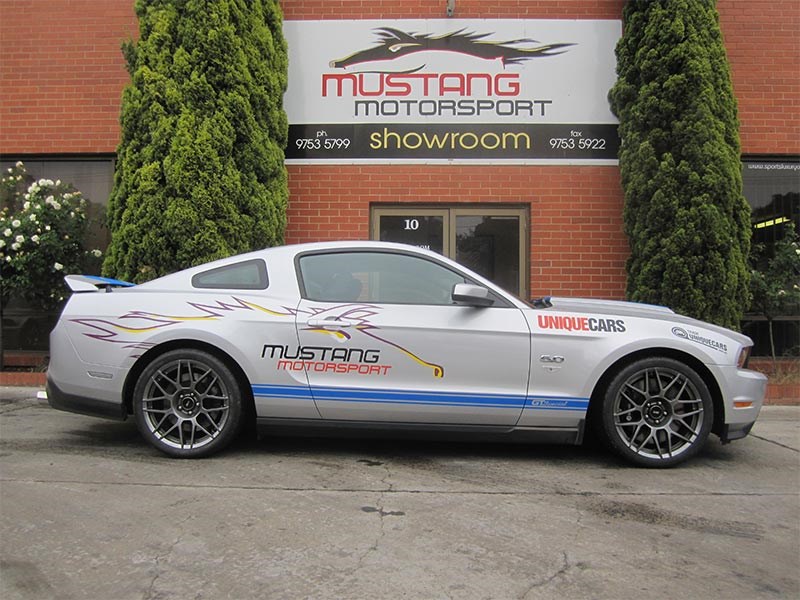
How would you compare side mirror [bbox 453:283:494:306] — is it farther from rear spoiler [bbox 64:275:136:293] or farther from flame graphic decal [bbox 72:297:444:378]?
rear spoiler [bbox 64:275:136:293]

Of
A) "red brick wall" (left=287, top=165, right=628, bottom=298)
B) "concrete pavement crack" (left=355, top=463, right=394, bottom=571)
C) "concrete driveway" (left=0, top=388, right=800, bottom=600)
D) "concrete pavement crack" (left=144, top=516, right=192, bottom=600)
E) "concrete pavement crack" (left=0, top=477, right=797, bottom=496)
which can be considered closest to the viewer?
"concrete pavement crack" (left=144, top=516, right=192, bottom=600)

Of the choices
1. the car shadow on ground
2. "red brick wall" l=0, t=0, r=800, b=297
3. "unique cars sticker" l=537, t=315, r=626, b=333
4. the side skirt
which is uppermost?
"red brick wall" l=0, t=0, r=800, b=297

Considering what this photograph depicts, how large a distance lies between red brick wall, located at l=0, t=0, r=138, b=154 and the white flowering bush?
0.95 m

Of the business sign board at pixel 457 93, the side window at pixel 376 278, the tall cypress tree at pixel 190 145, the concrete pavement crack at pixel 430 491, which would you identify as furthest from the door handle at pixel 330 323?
the business sign board at pixel 457 93

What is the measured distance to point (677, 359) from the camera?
436 centimetres

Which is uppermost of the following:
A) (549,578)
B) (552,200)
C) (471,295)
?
(552,200)

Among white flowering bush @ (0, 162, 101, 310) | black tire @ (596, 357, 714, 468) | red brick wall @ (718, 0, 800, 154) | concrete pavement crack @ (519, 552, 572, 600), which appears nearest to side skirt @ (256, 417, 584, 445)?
black tire @ (596, 357, 714, 468)

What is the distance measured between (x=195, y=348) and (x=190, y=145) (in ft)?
11.0

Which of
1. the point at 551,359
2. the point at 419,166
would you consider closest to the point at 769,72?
the point at 419,166

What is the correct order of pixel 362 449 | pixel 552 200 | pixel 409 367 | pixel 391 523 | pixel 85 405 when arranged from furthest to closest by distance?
pixel 552 200 → pixel 362 449 → pixel 85 405 → pixel 409 367 → pixel 391 523

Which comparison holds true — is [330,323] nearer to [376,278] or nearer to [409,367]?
[376,278]

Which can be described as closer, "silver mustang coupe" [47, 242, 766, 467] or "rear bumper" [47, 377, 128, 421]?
"silver mustang coupe" [47, 242, 766, 467]

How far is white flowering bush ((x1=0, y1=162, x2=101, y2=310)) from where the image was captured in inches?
296

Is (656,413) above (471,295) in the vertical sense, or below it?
below
